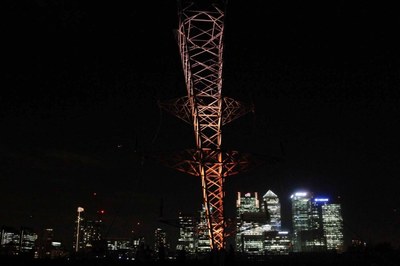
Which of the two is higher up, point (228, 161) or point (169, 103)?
point (169, 103)

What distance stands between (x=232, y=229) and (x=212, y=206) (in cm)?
225

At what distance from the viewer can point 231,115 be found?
31.0 meters

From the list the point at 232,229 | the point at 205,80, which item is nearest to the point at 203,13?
the point at 205,80

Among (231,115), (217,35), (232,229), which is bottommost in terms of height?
(232,229)

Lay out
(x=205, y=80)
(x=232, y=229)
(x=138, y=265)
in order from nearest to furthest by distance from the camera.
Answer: (x=138, y=265) < (x=205, y=80) < (x=232, y=229)

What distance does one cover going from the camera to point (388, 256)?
2733 centimetres

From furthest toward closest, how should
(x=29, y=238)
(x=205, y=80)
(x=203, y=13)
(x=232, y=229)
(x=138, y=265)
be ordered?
(x=29, y=238)
(x=232, y=229)
(x=205, y=80)
(x=203, y=13)
(x=138, y=265)

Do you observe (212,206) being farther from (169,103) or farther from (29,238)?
(29,238)

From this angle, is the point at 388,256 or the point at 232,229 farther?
the point at 232,229

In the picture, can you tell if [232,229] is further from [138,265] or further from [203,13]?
[203,13]

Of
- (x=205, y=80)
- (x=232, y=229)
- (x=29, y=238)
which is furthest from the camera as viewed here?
(x=29, y=238)

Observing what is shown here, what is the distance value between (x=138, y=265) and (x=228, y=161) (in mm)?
10653

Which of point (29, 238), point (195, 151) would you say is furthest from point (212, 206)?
point (29, 238)

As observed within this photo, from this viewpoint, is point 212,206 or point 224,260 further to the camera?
point 212,206
